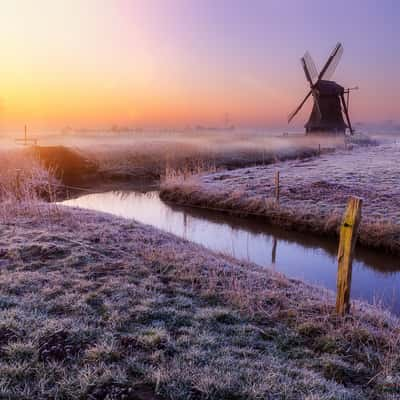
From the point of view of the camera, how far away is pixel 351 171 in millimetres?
20469

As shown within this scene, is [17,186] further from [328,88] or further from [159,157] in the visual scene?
[328,88]

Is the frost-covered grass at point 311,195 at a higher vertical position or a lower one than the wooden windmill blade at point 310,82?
lower

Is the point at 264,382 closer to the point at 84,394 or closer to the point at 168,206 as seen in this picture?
the point at 84,394

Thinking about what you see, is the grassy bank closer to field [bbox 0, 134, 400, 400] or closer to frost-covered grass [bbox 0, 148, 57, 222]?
frost-covered grass [bbox 0, 148, 57, 222]

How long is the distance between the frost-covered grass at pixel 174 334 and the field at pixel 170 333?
0.04ft

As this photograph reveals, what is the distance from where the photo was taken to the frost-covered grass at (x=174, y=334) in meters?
3.00

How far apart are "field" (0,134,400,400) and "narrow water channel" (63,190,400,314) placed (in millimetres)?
2072

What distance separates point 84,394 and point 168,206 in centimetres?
1433

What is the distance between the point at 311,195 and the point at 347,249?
1109cm

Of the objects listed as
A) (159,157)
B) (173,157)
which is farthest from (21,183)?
(173,157)

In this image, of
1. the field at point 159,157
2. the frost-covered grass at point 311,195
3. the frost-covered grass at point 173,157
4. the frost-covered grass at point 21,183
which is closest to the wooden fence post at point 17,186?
the frost-covered grass at point 21,183

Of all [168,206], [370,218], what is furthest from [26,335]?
[168,206]

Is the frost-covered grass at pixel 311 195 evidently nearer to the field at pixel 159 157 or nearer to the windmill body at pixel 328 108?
the field at pixel 159 157

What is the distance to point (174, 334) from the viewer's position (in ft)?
12.9
